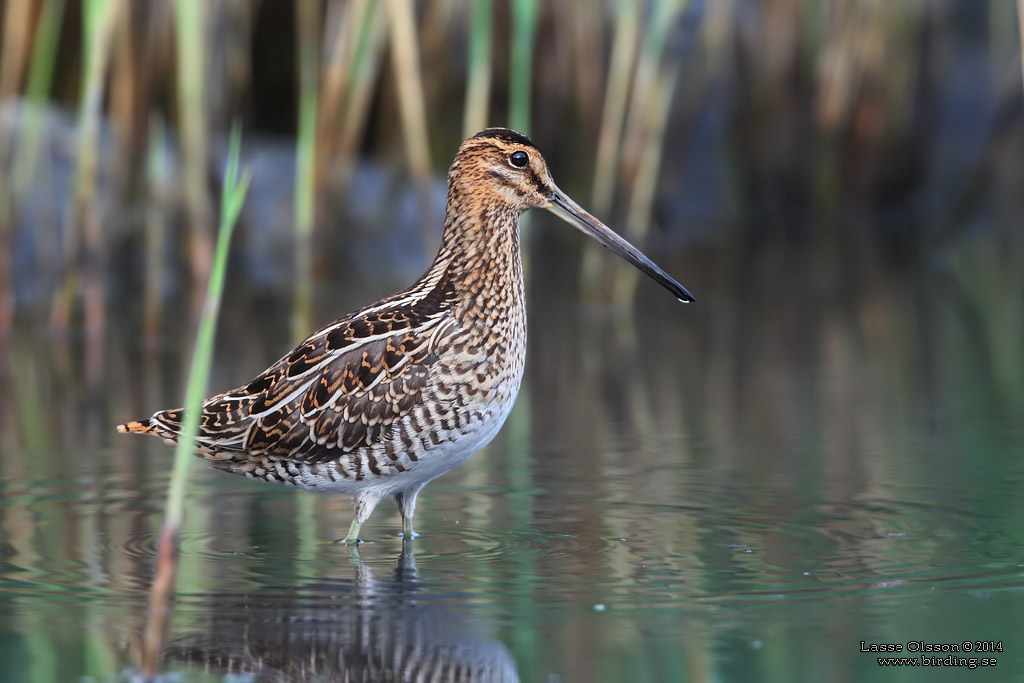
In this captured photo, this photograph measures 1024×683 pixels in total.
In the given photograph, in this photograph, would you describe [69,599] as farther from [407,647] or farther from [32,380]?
[32,380]

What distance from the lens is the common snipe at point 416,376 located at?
16.8ft

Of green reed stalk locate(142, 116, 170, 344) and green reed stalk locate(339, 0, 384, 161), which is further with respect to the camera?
green reed stalk locate(142, 116, 170, 344)

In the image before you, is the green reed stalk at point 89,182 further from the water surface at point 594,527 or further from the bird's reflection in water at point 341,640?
the bird's reflection in water at point 341,640

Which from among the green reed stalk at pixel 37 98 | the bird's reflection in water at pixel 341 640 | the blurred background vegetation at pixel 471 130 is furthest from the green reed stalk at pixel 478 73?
the bird's reflection in water at pixel 341 640

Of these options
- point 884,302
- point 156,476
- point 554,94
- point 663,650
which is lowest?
point 663,650

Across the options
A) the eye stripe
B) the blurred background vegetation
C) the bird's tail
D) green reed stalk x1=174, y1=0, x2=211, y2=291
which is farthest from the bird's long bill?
green reed stalk x1=174, y1=0, x2=211, y2=291

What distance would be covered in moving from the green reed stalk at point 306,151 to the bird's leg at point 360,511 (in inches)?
137

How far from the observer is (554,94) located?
37.5ft

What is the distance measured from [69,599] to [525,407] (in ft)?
10.7

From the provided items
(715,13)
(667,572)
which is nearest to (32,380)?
(667,572)

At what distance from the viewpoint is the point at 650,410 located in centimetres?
725

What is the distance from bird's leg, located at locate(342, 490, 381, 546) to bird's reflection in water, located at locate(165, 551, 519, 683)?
54cm

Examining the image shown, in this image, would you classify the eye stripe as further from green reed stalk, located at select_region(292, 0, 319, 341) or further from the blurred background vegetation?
green reed stalk, located at select_region(292, 0, 319, 341)

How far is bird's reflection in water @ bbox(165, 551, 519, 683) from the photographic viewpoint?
385cm
